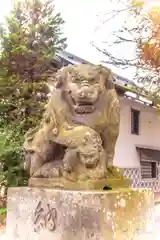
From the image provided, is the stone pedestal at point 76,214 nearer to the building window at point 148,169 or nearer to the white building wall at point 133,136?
the white building wall at point 133,136

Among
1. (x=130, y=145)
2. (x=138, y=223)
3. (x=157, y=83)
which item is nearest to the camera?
(x=138, y=223)

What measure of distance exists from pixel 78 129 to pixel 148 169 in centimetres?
674

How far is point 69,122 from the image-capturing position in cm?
164

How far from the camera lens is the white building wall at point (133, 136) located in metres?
6.88

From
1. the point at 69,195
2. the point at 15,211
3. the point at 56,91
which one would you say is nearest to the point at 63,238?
the point at 69,195

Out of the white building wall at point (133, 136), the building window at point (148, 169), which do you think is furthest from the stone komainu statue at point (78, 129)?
the building window at point (148, 169)

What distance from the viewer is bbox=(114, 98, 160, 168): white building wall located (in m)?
6.88

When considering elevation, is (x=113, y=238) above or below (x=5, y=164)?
below

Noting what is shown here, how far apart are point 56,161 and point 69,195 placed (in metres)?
0.26

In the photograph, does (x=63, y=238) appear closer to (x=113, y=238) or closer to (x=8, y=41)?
(x=113, y=238)

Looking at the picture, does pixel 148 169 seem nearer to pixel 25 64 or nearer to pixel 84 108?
pixel 25 64

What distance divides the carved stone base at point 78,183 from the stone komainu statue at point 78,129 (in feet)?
0.08

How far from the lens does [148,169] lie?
8.01 meters

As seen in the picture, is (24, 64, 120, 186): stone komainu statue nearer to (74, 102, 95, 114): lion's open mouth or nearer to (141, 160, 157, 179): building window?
(74, 102, 95, 114): lion's open mouth
